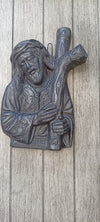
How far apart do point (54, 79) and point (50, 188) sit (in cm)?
43

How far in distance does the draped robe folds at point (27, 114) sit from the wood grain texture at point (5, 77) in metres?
0.10

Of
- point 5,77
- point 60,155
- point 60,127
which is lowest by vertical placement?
point 60,155

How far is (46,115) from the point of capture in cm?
70

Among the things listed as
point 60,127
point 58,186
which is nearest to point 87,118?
point 60,127

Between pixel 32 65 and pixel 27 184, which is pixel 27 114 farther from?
pixel 27 184

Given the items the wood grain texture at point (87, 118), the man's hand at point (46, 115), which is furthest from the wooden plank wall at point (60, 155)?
the man's hand at point (46, 115)

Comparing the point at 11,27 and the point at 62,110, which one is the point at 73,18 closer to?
the point at 11,27

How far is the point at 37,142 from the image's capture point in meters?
0.72

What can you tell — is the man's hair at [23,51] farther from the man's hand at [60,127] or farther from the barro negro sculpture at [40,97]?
the man's hand at [60,127]

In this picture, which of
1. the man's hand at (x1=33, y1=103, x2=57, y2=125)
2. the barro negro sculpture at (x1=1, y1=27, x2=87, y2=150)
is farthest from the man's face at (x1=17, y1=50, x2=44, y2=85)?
the man's hand at (x1=33, y1=103, x2=57, y2=125)

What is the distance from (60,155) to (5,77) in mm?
409

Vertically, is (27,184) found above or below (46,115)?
below

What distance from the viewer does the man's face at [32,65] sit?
2.35 ft

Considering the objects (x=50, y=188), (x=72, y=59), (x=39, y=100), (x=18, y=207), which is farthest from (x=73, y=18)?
(x=18, y=207)
